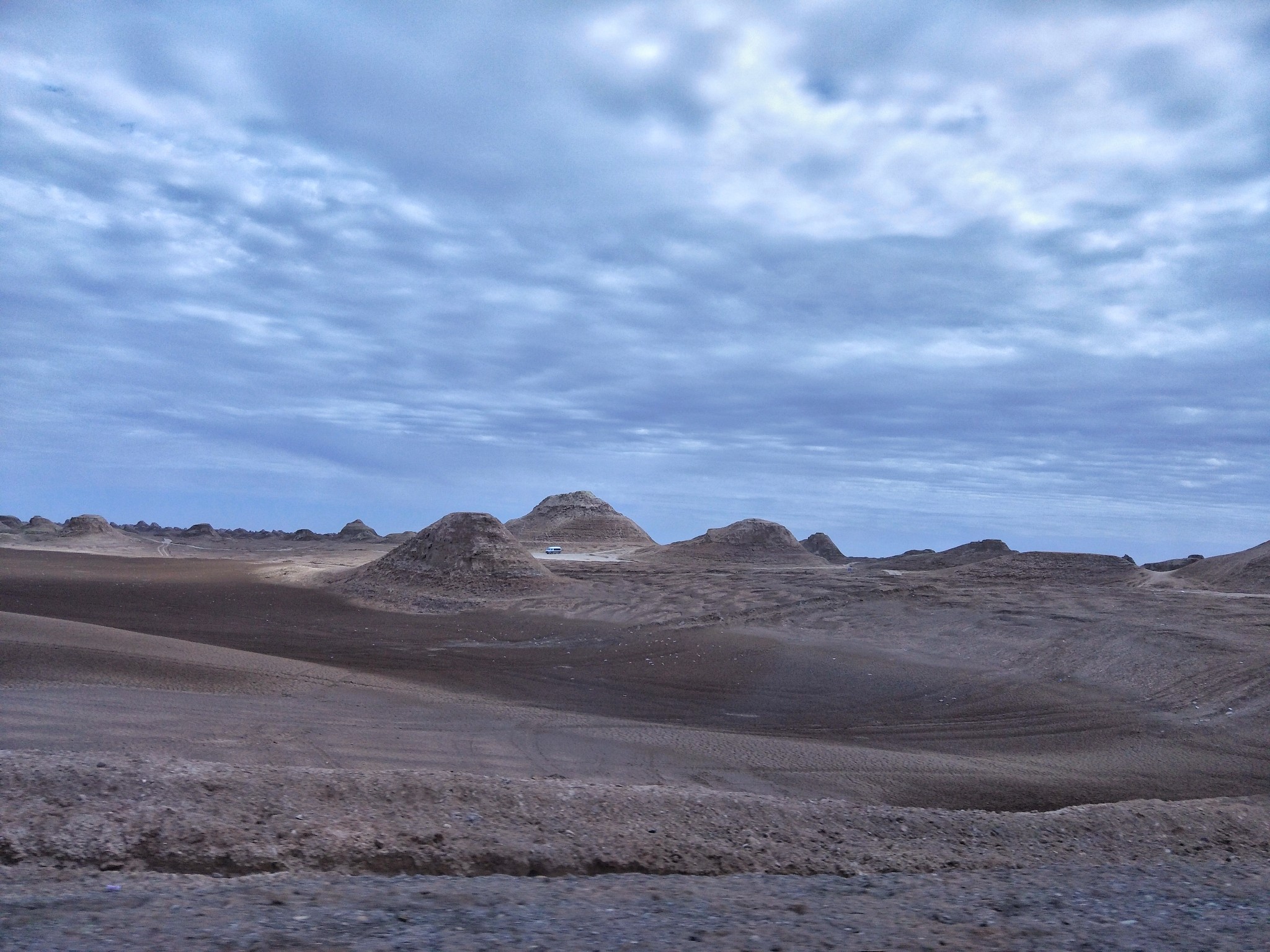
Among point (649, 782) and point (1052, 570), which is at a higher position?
point (1052, 570)

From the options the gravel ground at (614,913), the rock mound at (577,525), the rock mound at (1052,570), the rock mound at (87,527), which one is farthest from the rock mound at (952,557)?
the rock mound at (87,527)

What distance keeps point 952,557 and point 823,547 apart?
61.7 feet

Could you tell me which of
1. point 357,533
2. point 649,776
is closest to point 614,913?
point 649,776

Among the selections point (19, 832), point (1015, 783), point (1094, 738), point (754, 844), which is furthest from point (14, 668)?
point (1094, 738)

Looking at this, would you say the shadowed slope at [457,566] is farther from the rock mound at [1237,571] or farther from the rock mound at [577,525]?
the rock mound at [577,525]

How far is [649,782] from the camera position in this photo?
9008 millimetres

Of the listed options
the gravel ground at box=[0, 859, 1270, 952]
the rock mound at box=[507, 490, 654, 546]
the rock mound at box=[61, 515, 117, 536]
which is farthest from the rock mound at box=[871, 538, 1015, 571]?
the rock mound at box=[61, 515, 117, 536]

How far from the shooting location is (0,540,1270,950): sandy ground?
15.6ft

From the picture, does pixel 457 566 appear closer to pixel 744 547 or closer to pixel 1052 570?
pixel 1052 570

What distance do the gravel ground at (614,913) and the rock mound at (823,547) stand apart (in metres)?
62.5

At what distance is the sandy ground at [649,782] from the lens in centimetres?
475

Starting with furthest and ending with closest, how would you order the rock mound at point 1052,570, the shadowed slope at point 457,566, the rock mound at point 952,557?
the rock mound at point 952,557
the rock mound at point 1052,570
the shadowed slope at point 457,566

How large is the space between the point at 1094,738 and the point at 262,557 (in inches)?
2157

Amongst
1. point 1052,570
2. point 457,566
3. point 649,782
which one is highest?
point 1052,570
